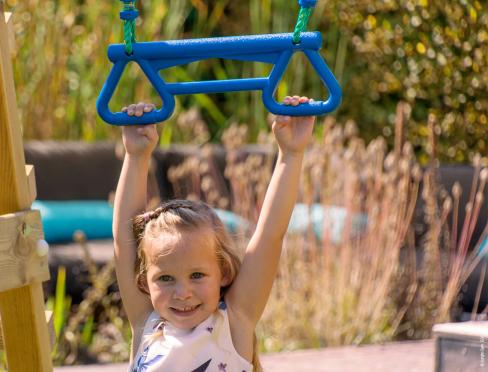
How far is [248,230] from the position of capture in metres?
5.70

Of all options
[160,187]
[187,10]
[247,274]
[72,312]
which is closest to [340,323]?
[72,312]

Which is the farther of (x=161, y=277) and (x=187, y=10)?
(x=187, y=10)

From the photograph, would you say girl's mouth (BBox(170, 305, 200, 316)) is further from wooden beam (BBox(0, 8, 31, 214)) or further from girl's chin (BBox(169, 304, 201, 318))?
wooden beam (BBox(0, 8, 31, 214))

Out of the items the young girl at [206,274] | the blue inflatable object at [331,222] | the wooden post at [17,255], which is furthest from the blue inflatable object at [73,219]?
the young girl at [206,274]

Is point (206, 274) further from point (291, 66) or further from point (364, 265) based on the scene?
point (291, 66)

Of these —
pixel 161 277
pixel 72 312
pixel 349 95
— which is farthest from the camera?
pixel 349 95

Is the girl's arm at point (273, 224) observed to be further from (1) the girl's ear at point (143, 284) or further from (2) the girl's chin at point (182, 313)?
(1) the girl's ear at point (143, 284)

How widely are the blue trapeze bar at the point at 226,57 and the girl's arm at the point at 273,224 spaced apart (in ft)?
0.19

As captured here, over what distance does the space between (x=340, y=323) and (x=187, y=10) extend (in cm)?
467

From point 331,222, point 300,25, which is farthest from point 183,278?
point 331,222

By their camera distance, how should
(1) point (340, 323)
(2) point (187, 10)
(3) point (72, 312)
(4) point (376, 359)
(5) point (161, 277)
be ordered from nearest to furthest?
(5) point (161, 277) → (4) point (376, 359) → (1) point (340, 323) → (3) point (72, 312) → (2) point (187, 10)

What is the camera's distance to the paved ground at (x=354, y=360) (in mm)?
4531

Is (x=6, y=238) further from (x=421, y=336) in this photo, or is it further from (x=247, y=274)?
(x=421, y=336)

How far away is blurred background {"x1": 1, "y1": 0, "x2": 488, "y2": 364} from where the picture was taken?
18.0ft
